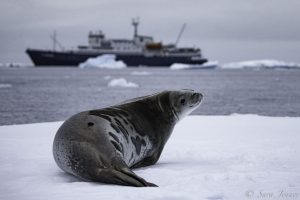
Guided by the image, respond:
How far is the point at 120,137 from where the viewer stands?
3.88 m

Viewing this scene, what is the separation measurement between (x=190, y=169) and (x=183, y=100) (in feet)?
3.21

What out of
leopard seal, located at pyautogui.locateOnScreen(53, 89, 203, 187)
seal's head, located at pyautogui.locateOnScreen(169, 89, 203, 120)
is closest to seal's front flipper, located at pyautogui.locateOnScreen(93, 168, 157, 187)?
leopard seal, located at pyautogui.locateOnScreen(53, 89, 203, 187)

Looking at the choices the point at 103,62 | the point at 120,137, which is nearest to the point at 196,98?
the point at 120,137

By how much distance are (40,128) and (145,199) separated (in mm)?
4808

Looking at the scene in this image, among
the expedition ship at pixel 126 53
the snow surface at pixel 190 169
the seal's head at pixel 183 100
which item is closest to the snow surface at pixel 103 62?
the expedition ship at pixel 126 53

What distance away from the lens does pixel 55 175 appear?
3678 millimetres

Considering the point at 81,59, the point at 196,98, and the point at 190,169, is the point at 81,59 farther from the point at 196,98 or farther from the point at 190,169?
the point at 190,169

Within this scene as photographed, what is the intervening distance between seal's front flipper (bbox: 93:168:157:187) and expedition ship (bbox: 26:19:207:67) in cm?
7700

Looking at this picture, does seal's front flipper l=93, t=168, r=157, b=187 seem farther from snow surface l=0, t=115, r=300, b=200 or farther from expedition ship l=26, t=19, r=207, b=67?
expedition ship l=26, t=19, r=207, b=67

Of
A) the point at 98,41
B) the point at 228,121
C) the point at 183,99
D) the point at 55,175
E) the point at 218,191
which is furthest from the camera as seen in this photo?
the point at 98,41

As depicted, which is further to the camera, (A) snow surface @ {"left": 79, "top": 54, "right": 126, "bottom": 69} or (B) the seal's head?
(A) snow surface @ {"left": 79, "top": 54, "right": 126, "bottom": 69}

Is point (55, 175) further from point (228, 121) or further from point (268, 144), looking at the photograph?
point (228, 121)

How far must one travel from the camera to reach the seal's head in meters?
4.63

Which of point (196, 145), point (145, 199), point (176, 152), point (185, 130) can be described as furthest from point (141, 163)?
point (185, 130)
